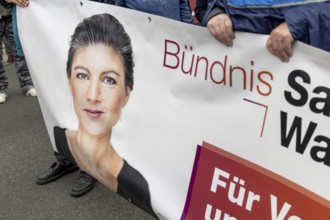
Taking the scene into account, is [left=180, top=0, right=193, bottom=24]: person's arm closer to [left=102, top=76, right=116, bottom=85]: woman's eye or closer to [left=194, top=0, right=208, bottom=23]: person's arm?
[left=194, top=0, right=208, bottom=23]: person's arm

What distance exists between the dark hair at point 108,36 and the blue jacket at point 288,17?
53 centimetres

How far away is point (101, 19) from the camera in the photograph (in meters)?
2.10

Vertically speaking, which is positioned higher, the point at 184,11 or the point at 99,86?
the point at 184,11

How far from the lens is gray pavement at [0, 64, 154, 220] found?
2.76 metres

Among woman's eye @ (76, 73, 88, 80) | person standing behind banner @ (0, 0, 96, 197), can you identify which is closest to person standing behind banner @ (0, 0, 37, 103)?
person standing behind banner @ (0, 0, 96, 197)

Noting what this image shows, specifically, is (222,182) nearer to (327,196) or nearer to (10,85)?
(327,196)

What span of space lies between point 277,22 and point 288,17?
0.09 m

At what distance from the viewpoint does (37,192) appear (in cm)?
304

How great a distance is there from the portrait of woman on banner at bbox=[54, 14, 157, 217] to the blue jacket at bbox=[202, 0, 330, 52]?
597 mm

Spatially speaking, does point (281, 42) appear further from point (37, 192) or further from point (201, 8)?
point (37, 192)

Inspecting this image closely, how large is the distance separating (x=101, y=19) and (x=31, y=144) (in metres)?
2.08

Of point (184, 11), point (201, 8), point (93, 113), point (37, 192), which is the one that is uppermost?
point (201, 8)

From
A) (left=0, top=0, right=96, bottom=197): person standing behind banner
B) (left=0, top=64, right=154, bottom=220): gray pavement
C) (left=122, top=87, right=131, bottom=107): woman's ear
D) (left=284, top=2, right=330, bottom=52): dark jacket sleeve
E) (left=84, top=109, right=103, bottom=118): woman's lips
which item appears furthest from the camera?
(left=0, top=0, right=96, bottom=197): person standing behind banner

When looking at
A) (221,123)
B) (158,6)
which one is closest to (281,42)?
(221,123)
